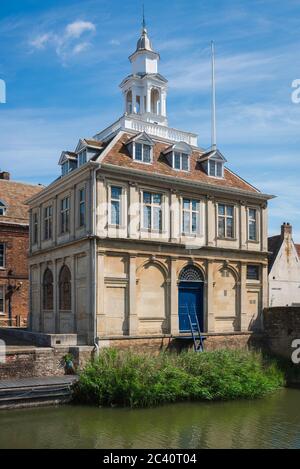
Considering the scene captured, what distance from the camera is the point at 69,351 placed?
22938 millimetres

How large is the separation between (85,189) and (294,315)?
12722 mm

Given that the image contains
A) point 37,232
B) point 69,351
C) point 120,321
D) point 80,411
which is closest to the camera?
point 80,411

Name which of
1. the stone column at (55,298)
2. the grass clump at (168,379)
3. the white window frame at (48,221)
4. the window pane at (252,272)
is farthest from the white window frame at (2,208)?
the grass clump at (168,379)

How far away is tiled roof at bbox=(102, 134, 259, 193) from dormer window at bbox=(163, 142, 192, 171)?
0.27m

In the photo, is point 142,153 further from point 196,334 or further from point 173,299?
point 196,334

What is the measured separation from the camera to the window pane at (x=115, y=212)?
84.1 feet

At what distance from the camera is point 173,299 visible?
2681 centimetres

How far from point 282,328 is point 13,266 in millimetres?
20574

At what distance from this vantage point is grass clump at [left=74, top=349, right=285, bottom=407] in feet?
65.7

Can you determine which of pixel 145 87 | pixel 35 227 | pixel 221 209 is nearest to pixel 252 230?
pixel 221 209

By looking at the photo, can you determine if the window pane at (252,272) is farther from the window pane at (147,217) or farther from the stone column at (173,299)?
the window pane at (147,217)
